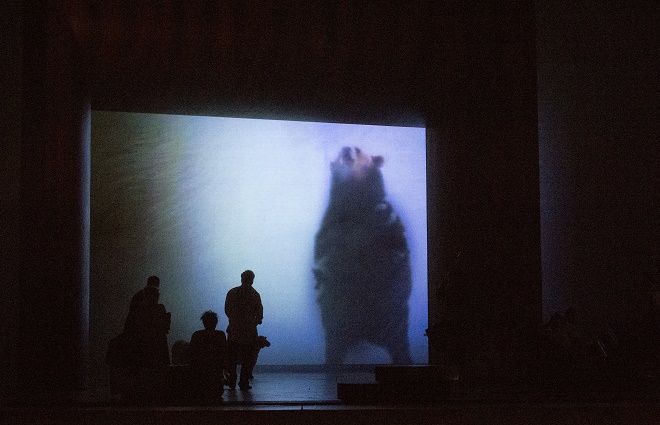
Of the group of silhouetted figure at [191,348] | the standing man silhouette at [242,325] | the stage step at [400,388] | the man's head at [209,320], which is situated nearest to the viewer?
the stage step at [400,388]

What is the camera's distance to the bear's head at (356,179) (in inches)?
642

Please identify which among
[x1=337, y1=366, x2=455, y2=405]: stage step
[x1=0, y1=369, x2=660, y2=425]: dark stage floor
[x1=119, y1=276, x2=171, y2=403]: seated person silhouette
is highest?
[x1=119, y1=276, x2=171, y2=403]: seated person silhouette

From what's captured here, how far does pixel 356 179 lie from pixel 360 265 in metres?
1.77

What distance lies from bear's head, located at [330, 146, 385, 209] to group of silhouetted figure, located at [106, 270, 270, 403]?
5.11m

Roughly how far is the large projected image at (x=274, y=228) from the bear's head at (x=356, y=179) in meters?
0.02

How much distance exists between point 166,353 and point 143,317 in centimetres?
63

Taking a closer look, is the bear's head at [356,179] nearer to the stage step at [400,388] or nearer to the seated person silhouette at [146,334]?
the seated person silhouette at [146,334]

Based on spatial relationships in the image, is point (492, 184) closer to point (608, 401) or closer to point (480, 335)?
point (480, 335)

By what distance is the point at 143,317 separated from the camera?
10305 millimetres

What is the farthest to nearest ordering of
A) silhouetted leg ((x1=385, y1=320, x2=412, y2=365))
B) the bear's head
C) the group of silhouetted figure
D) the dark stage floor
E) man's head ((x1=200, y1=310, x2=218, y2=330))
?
the bear's head
silhouetted leg ((x1=385, y1=320, x2=412, y2=365))
man's head ((x1=200, y1=310, x2=218, y2=330))
the group of silhouetted figure
the dark stage floor

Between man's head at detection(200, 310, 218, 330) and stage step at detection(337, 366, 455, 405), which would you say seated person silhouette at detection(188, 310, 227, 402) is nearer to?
man's head at detection(200, 310, 218, 330)

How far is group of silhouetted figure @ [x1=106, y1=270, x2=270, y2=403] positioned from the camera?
9070 millimetres

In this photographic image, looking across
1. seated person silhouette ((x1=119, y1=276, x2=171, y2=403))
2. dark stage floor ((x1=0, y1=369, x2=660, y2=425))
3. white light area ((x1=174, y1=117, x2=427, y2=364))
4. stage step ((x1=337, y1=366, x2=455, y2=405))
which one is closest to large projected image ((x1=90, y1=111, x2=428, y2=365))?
white light area ((x1=174, y1=117, x2=427, y2=364))

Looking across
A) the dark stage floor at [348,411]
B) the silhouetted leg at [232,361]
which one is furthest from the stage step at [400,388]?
the silhouetted leg at [232,361]
